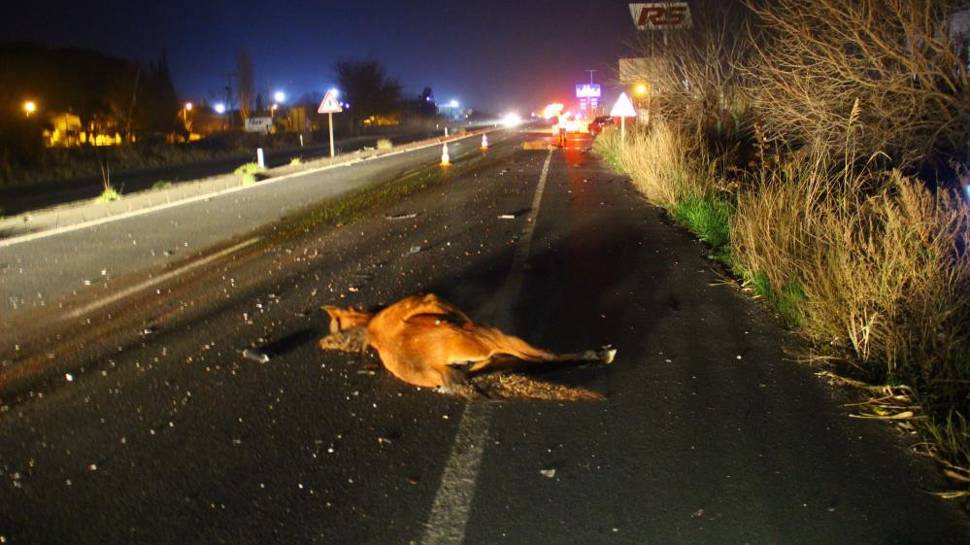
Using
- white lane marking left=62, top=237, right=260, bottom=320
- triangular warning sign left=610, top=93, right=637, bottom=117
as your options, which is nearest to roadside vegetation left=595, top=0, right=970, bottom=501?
white lane marking left=62, top=237, right=260, bottom=320

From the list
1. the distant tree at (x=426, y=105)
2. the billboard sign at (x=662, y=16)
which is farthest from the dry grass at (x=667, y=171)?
the distant tree at (x=426, y=105)

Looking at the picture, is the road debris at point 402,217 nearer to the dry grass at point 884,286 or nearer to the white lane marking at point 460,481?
the dry grass at point 884,286

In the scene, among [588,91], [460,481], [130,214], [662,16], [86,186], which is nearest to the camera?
[460,481]

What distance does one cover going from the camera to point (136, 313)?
28.0 feet

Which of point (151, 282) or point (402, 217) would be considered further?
point (402, 217)

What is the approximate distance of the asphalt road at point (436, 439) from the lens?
4133 millimetres

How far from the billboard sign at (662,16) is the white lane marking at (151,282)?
14058 millimetres

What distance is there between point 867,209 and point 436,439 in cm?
555

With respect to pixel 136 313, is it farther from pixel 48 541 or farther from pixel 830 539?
pixel 830 539

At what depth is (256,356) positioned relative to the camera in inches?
269

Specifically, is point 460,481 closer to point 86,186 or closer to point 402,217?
point 402,217

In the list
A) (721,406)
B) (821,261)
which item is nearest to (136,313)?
(721,406)

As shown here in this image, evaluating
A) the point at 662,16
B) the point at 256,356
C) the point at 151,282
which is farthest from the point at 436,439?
the point at 662,16

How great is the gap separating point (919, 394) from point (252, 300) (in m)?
6.23
